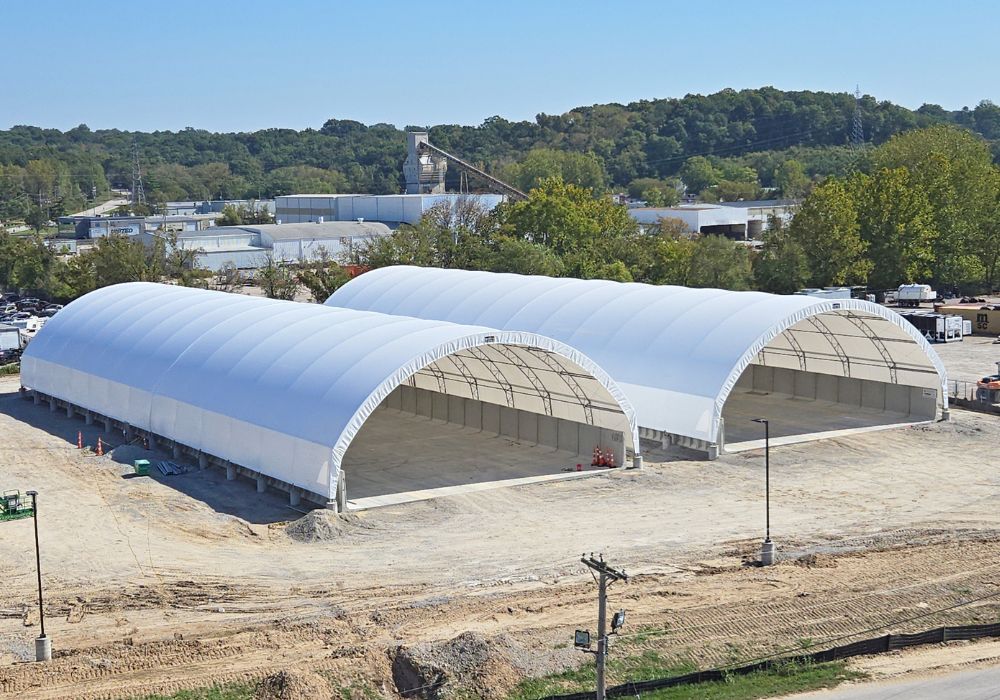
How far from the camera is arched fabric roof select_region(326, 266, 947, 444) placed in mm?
42844

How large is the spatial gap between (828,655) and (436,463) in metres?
18.7

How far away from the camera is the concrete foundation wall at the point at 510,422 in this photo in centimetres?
4159

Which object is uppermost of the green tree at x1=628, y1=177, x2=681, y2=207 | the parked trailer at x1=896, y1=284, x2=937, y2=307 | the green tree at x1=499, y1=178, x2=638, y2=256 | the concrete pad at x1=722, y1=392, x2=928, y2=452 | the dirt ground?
the green tree at x1=628, y1=177, x2=681, y2=207

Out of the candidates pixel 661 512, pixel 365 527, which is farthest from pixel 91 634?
pixel 661 512

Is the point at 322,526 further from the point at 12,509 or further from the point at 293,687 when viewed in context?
the point at 293,687

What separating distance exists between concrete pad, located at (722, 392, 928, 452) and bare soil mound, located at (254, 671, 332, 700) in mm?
22134

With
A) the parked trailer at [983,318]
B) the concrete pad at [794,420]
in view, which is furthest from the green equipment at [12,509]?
the parked trailer at [983,318]

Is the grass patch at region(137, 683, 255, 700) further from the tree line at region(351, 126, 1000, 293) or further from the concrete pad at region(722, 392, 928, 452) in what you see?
the tree line at region(351, 126, 1000, 293)

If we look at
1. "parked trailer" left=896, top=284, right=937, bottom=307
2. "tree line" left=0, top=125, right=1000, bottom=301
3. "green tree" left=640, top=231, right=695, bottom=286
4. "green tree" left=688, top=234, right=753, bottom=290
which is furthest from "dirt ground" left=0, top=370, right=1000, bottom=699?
"parked trailer" left=896, top=284, right=937, bottom=307

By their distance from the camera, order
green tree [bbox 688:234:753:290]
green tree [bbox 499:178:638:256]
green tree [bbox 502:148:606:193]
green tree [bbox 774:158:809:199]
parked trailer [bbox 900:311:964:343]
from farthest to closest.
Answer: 1. green tree [bbox 502:148:606:193]
2. green tree [bbox 774:158:809:199]
3. green tree [bbox 499:178:638:256]
4. green tree [bbox 688:234:753:290]
5. parked trailer [bbox 900:311:964:343]

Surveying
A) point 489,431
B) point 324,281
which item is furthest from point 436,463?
point 324,281

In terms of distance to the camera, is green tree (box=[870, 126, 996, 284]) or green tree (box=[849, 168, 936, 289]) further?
green tree (box=[870, 126, 996, 284])

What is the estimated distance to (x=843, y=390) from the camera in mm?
50750

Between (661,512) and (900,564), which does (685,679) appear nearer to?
(900,564)
